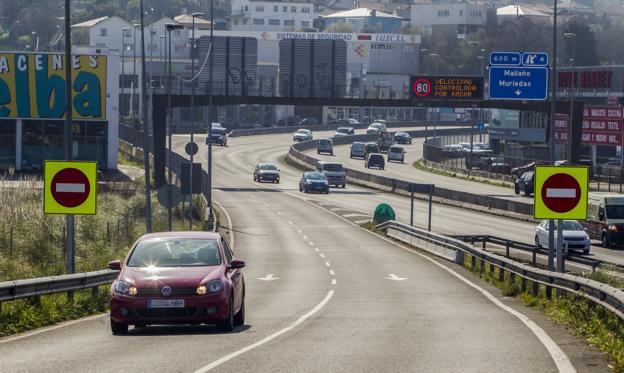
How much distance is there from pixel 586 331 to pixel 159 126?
60.1m

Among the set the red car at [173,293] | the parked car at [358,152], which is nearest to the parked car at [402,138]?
the parked car at [358,152]

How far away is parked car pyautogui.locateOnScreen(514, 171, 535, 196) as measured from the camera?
75.9 metres

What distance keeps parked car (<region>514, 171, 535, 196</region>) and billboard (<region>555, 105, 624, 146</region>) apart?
13.0 meters

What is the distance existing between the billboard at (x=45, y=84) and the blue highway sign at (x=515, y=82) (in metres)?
31.5

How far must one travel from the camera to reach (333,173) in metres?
87.7

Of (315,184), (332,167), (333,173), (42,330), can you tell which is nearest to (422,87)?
(315,184)

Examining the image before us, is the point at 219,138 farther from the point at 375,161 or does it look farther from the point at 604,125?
the point at 604,125

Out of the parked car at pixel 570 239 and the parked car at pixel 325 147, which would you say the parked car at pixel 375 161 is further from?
the parked car at pixel 570 239

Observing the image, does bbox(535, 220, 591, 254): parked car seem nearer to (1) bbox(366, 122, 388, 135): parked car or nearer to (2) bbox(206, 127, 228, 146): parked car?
(2) bbox(206, 127, 228, 146): parked car

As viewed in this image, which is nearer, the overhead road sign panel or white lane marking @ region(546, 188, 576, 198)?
white lane marking @ region(546, 188, 576, 198)

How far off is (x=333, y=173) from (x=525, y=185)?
1583cm

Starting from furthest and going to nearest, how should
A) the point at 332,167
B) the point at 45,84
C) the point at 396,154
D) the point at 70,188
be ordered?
the point at 396,154, the point at 332,167, the point at 45,84, the point at 70,188

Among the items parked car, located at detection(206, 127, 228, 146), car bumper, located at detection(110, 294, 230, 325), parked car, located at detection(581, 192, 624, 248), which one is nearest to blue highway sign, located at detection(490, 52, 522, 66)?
parked car, located at detection(581, 192, 624, 248)

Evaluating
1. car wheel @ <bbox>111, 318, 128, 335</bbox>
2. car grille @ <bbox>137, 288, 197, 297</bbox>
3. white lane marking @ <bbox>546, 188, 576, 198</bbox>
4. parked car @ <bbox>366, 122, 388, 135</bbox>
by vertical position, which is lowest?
parked car @ <bbox>366, 122, 388, 135</bbox>
